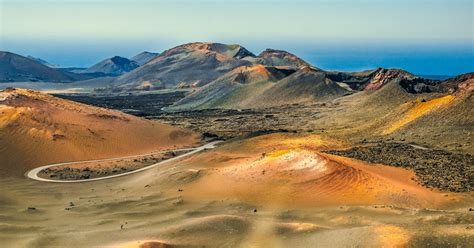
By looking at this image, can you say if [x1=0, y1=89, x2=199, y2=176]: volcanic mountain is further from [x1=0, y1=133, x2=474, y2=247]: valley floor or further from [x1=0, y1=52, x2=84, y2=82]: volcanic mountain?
[x1=0, y1=52, x2=84, y2=82]: volcanic mountain


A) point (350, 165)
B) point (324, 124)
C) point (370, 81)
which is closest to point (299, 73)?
point (370, 81)

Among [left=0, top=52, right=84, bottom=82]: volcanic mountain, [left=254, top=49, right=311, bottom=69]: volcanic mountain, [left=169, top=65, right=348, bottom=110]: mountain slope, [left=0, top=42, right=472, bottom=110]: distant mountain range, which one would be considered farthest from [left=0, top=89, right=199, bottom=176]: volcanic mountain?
[left=0, top=52, right=84, bottom=82]: volcanic mountain

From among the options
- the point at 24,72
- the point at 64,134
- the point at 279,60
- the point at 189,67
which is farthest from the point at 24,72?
the point at 64,134

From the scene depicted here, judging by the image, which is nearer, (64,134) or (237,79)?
(64,134)

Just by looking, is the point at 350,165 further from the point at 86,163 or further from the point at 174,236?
the point at 86,163

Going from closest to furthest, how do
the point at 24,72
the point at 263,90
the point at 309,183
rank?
the point at 309,183
the point at 263,90
the point at 24,72

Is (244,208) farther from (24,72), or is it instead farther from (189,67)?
(24,72)
